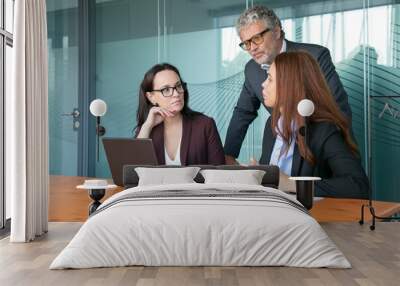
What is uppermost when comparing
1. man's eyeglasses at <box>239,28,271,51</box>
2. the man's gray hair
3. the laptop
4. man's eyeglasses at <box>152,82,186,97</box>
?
the man's gray hair

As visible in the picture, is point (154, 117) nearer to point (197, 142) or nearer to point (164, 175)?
point (197, 142)

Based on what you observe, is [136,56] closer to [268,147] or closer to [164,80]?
[164,80]

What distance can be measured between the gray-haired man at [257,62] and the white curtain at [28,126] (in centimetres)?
228

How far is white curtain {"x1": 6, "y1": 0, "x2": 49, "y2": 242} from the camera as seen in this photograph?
15.9 ft

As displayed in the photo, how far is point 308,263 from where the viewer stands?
3.79 metres

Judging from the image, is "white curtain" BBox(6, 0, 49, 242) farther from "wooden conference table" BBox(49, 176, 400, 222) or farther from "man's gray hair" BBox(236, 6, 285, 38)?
"man's gray hair" BBox(236, 6, 285, 38)

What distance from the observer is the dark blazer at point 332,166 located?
20.6 feet

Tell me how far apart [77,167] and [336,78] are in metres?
3.26

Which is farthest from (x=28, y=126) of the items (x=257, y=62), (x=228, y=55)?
(x=257, y=62)

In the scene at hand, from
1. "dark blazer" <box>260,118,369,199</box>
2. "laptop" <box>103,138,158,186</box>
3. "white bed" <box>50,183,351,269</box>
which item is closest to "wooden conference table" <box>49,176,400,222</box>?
"dark blazer" <box>260,118,369,199</box>

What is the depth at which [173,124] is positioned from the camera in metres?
6.59

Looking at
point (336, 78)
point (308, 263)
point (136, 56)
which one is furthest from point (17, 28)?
point (336, 78)

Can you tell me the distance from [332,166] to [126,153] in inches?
88.7

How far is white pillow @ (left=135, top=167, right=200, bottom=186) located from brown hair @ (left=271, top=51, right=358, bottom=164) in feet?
4.21
